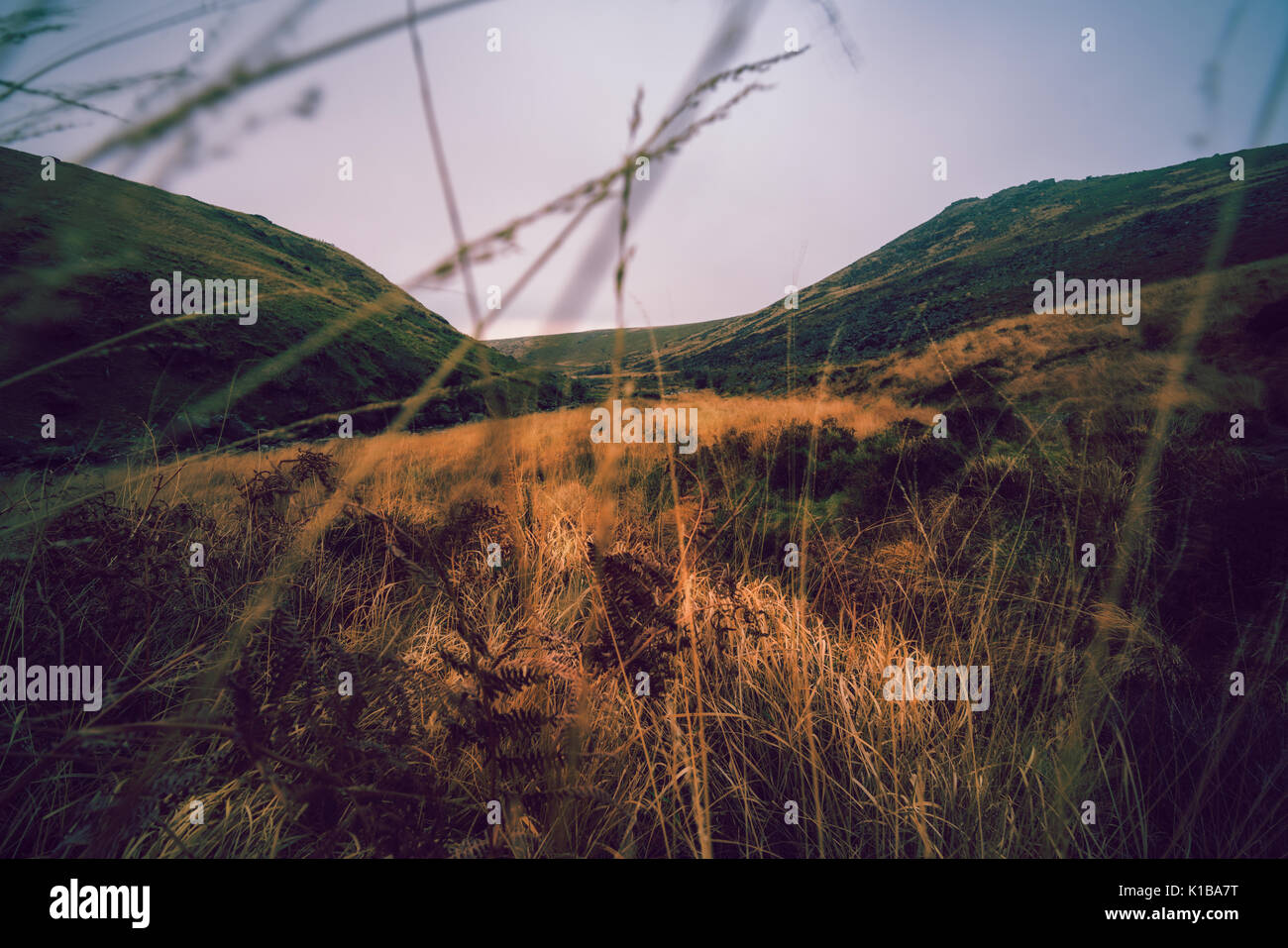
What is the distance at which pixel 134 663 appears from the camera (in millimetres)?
1650

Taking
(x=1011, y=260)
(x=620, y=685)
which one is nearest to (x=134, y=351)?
(x=620, y=685)

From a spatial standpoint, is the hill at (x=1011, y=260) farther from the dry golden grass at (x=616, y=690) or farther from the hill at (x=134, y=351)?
the dry golden grass at (x=616, y=690)

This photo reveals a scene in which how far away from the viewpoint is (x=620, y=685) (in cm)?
155

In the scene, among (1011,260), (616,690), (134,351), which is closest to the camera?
(616,690)

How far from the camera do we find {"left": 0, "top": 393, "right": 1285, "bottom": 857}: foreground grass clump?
1.19 meters

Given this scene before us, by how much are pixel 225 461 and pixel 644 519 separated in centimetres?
401

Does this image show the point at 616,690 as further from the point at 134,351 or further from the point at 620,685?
the point at 134,351

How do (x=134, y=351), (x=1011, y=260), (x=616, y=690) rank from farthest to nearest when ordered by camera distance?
(x=1011, y=260) < (x=134, y=351) < (x=616, y=690)

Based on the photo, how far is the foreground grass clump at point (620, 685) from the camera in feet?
3.89

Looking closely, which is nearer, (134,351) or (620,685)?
(620,685)

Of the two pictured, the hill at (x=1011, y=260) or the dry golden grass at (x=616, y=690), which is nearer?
the dry golden grass at (x=616, y=690)

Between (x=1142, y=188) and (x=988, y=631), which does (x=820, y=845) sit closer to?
(x=988, y=631)

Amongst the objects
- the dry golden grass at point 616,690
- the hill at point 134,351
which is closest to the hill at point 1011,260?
the hill at point 134,351
